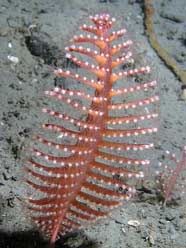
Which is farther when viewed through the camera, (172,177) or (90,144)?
(172,177)

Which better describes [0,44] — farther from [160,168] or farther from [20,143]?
[160,168]

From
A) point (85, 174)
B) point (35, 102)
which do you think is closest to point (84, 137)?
point (85, 174)

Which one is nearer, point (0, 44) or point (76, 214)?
point (76, 214)

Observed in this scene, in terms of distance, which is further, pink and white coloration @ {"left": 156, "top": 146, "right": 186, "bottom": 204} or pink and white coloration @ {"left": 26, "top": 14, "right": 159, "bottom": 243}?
pink and white coloration @ {"left": 156, "top": 146, "right": 186, "bottom": 204}

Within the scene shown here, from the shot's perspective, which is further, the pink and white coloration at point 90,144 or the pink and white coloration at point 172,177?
the pink and white coloration at point 172,177

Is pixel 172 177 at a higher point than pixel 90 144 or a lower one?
lower

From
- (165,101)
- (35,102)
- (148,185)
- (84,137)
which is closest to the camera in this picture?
(84,137)

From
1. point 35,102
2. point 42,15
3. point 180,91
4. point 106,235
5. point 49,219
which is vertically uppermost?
point 42,15

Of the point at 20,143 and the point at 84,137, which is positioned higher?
the point at 84,137
